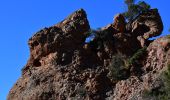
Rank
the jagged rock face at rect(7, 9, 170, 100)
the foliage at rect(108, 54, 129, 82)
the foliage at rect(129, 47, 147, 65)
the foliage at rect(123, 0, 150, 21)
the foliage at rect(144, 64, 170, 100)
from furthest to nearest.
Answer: the foliage at rect(123, 0, 150, 21)
the foliage at rect(129, 47, 147, 65)
the foliage at rect(108, 54, 129, 82)
the jagged rock face at rect(7, 9, 170, 100)
the foliage at rect(144, 64, 170, 100)

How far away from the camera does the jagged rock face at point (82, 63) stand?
58.8 m

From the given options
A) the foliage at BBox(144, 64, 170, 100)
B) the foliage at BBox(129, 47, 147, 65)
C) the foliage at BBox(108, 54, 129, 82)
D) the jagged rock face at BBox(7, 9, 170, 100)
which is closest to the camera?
the foliage at BBox(144, 64, 170, 100)

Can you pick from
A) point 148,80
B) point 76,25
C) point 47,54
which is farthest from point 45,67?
point 148,80

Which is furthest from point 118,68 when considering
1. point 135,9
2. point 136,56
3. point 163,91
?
point 135,9

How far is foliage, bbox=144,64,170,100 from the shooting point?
54491mm

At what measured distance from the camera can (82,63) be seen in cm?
6247

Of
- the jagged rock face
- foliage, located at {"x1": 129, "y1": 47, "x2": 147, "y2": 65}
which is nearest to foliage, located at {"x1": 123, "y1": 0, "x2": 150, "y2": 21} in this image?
the jagged rock face

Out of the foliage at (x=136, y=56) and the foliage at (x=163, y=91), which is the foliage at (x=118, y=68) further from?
the foliage at (x=163, y=91)

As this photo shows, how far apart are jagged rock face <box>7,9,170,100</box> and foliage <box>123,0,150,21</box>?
815 millimetres

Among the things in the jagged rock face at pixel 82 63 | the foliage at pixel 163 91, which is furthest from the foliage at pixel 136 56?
the foliage at pixel 163 91

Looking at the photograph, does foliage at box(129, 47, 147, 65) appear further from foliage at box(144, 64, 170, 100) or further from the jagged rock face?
foliage at box(144, 64, 170, 100)

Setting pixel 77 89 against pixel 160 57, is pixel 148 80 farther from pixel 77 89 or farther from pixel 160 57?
pixel 77 89

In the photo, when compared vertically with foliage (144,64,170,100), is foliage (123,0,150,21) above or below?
above

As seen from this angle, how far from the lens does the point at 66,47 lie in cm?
6391
